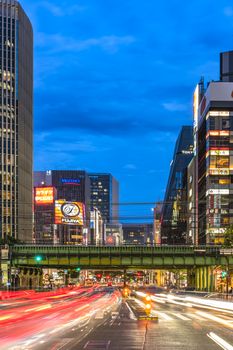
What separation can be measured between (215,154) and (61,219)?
42542mm

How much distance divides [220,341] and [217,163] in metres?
150

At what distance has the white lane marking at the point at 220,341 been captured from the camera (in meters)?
25.4

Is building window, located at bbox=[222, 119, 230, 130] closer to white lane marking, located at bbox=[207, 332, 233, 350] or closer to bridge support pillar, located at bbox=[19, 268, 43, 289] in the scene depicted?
bridge support pillar, located at bbox=[19, 268, 43, 289]

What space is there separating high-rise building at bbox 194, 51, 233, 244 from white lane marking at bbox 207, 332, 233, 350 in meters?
139

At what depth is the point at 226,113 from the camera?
18075cm

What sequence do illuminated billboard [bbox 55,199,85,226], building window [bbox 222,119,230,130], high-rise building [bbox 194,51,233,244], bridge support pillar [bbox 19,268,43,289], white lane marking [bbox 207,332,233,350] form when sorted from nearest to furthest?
white lane marking [bbox 207,332,233,350] < bridge support pillar [bbox 19,268,43,289] < high-rise building [bbox 194,51,233,244] < building window [bbox 222,119,230,130] < illuminated billboard [bbox 55,199,85,226]

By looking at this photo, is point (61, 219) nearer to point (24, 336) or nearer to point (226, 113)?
point (226, 113)

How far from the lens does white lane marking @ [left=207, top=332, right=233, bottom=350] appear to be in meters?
25.4

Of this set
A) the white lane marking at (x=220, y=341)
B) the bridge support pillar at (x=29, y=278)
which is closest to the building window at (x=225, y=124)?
the bridge support pillar at (x=29, y=278)

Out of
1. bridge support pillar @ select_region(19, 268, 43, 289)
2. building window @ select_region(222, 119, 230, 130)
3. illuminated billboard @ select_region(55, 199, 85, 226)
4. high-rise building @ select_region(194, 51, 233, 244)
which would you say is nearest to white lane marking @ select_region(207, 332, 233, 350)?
bridge support pillar @ select_region(19, 268, 43, 289)

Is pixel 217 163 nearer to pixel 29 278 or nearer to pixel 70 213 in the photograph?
pixel 70 213

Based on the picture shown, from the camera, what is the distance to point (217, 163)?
176 m

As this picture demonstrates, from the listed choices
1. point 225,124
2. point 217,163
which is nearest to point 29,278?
point 217,163

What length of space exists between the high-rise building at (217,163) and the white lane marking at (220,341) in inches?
5460
